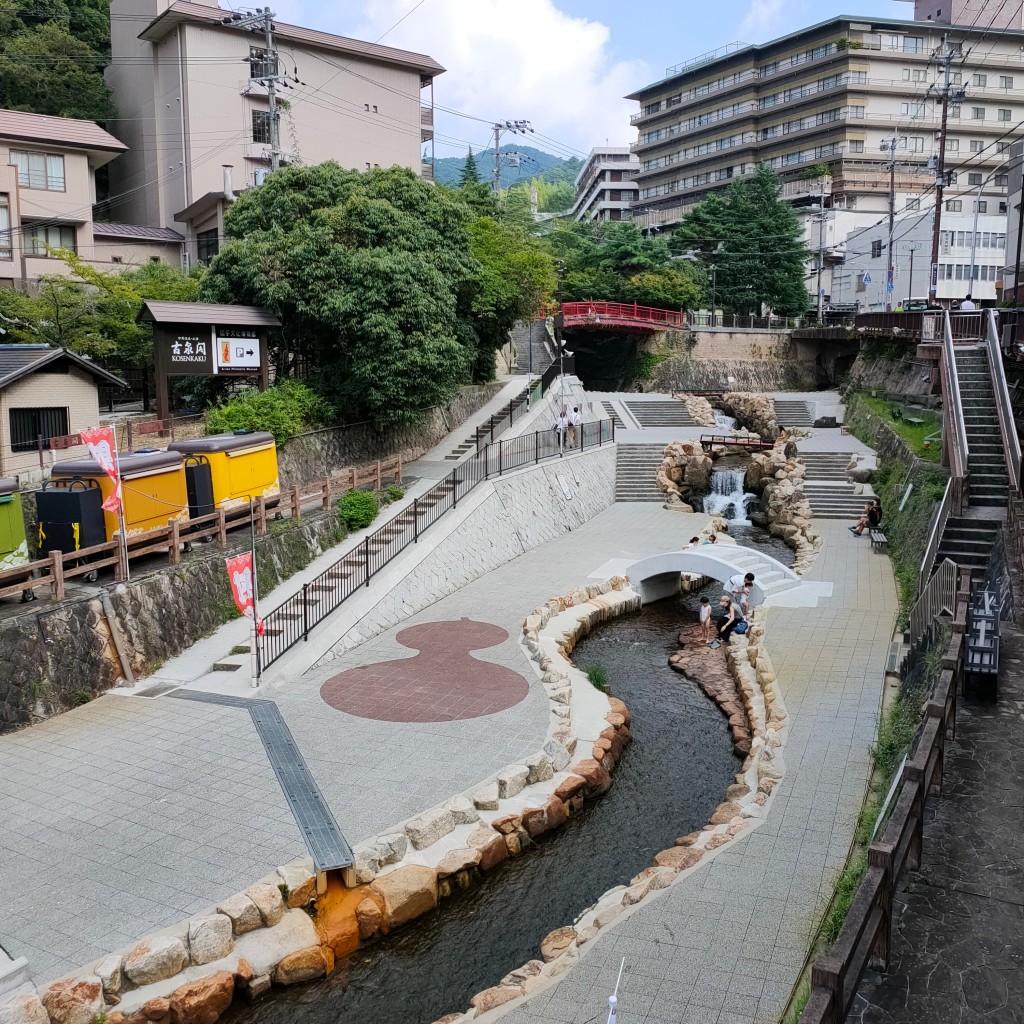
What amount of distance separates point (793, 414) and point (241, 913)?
35690 mm

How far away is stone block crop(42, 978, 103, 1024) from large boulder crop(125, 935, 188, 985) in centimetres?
31

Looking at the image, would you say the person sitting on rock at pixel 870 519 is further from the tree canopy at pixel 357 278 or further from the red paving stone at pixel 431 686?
the red paving stone at pixel 431 686

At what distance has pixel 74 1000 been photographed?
7.58 meters

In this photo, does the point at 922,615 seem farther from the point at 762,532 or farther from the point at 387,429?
the point at 387,429

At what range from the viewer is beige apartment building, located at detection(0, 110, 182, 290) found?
3197 centimetres

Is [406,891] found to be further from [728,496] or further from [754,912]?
[728,496]

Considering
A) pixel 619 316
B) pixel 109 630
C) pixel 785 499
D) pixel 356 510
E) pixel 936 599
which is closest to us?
pixel 936 599

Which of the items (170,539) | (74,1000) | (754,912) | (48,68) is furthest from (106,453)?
(48,68)

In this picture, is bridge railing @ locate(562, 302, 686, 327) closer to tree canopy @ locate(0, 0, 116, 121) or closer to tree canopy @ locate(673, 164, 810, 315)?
tree canopy @ locate(673, 164, 810, 315)

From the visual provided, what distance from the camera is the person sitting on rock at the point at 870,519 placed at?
24797 mm

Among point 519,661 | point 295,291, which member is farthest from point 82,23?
point 519,661

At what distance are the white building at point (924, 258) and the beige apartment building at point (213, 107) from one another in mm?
33785

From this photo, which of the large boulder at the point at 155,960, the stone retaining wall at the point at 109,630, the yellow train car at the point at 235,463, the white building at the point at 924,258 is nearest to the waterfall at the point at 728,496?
the yellow train car at the point at 235,463

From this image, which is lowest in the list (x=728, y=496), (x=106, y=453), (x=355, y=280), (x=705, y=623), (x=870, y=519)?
(x=705, y=623)
